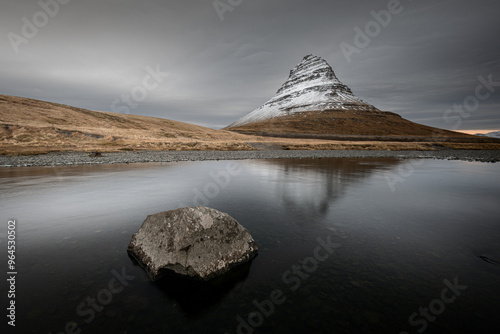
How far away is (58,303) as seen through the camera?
4.64 metres

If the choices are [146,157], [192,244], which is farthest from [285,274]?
[146,157]

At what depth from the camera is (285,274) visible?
584cm

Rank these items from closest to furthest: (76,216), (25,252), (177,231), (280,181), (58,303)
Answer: (58,303) → (177,231) → (25,252) → (76,216) → (280,181)

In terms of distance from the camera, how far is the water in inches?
170

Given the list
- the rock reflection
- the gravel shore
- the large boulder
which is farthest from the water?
the gravel shore

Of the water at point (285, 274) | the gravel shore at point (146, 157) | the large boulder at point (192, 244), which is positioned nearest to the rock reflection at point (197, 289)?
the water at point (285, 274)

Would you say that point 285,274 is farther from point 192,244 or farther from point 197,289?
point 192,244

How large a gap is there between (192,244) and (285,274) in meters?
2.58

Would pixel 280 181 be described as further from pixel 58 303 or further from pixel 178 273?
pixel 58 303

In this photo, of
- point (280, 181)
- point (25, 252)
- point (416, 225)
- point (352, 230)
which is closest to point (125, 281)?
point (25, 252)

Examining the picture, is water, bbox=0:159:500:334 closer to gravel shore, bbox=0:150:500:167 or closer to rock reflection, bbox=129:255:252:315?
rock reflection, bbox=129:255:252:315

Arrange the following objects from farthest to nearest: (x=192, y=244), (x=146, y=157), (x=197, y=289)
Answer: (x=146, y=157)
(x=192, y=244)
(x=197, y=289)

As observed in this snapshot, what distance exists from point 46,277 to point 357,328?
7.21 meters

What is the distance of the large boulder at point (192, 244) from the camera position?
5578 mm
